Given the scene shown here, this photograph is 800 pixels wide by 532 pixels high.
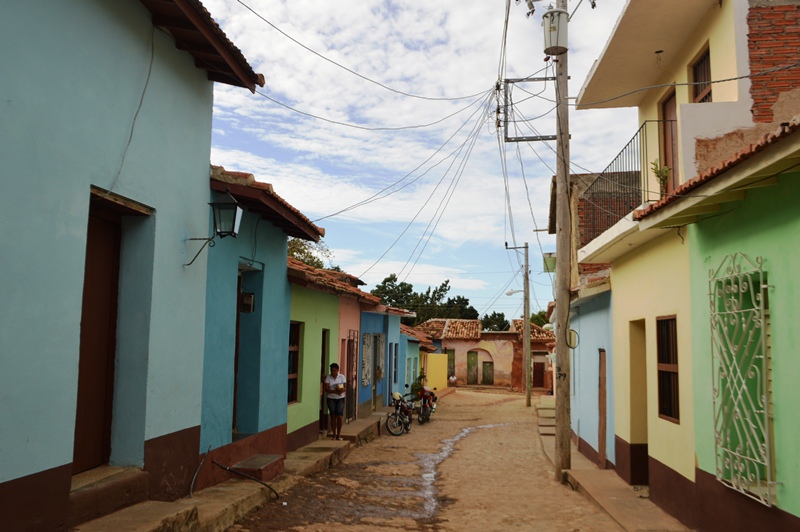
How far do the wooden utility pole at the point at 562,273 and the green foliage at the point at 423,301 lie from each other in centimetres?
5422

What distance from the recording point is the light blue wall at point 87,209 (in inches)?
179

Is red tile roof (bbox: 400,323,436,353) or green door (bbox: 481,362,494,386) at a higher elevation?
red tile roof (bbox: 400,323,436,353)

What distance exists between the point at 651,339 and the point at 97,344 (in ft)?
23.0

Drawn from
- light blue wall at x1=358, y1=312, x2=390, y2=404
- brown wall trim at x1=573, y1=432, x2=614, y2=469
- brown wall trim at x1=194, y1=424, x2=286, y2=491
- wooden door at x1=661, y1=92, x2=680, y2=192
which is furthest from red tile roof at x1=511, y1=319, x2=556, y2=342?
brown wall trim at x1=194, y1=424, x2=286, y2=491

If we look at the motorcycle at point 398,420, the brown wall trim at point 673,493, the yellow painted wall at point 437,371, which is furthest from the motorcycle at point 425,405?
the yellow painted wall at point 437,371

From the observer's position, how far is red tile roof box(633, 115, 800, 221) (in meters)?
4.64

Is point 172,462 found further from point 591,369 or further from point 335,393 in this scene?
point 591,369

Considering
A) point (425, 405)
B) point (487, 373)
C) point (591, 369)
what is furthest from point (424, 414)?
point (487, 373)

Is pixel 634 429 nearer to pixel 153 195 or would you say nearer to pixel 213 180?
pixel 213 180

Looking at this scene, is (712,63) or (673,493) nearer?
(673,493)

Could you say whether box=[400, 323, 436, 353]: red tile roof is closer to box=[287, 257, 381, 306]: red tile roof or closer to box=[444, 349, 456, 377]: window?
box=[444, 349, 456, 377]: window

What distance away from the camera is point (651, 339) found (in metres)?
9.55

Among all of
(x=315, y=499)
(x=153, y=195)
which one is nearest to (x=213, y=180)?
(x=153, y=195)

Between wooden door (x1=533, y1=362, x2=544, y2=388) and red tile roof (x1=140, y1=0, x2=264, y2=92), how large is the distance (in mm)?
37526
